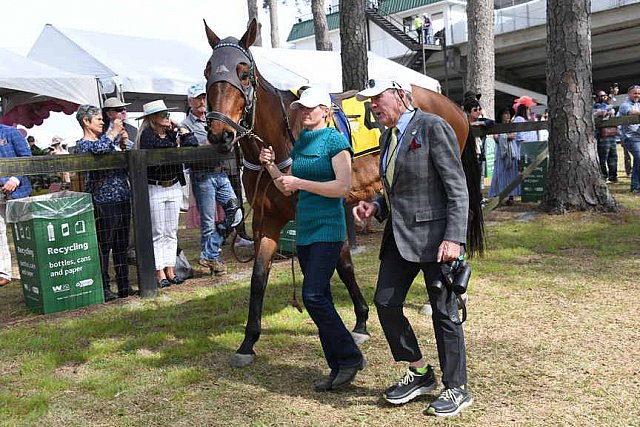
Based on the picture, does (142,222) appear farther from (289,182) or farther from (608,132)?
(608,132)

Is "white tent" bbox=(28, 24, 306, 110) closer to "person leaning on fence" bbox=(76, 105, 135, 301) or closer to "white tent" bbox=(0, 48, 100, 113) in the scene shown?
"white tent" bbox=(0, 48, 100, 113)

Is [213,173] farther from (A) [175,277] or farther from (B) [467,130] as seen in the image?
(B) [467,130]

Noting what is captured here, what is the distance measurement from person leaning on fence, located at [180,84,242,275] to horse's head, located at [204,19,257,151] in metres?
2.93

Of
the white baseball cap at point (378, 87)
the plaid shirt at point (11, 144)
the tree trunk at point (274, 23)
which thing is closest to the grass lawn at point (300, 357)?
the plaid shirt at point (11, 144)

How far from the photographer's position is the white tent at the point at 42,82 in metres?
9.79

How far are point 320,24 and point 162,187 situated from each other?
13.6 m

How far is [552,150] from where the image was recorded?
31.5 feet

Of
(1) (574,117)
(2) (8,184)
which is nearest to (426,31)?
Result: (1) (574,117)

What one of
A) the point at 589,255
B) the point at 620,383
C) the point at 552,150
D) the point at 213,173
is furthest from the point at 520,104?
the point at 620,383

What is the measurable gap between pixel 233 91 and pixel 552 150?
22.1ft

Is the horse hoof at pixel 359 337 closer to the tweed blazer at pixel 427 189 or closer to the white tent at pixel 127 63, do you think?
the tweed blazer at pixel 427 189

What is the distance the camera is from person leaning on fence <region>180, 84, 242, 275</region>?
289 inches

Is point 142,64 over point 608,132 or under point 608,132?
over

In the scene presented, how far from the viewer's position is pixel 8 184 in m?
7.14
